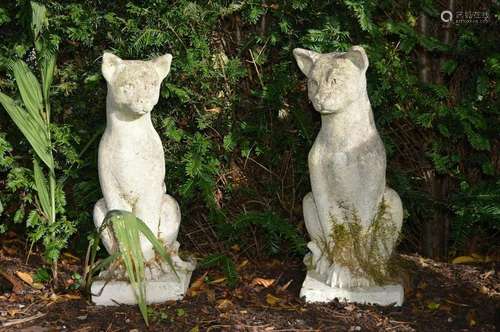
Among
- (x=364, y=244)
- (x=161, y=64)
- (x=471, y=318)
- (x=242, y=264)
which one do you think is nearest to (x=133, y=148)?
(x=161, y=64)

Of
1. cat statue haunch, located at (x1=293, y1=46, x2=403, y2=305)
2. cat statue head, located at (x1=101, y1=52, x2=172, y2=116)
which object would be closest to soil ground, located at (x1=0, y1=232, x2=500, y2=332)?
cat statue haunch, located at (x1=293, y1=46, x2=403, y2=305)

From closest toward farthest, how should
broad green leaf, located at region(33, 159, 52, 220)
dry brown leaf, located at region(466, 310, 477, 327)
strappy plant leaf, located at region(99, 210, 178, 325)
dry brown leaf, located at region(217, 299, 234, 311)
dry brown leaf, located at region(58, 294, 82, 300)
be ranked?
strappy plant leaf, located at region(99, 210, 178, 325)
dry brown leaf, located at region(466, 310, 477, 327)
dry brown leaf, located at region(217, 299, 234, 311)
dry brown leaf, located at region(58, 294, 82, 300)
broad green leaf, located at region(33, 159, 52, 220)

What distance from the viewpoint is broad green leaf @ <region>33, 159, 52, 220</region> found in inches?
185

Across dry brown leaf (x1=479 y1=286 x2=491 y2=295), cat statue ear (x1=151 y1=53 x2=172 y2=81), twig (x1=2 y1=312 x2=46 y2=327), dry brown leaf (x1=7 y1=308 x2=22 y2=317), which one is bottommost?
dry brown leaf (x1=7 y1=308 x2=22 y2=317)

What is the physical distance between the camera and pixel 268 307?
4.26 metres

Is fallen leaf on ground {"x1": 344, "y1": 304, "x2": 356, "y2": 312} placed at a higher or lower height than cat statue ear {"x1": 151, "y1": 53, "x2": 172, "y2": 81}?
lower

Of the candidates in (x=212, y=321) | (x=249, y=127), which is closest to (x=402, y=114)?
(x=249, y=127)

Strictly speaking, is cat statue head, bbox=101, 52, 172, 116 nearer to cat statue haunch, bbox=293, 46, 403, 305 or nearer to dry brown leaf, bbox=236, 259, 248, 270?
cat statue haunch, bbox=293, 46, 403, 305

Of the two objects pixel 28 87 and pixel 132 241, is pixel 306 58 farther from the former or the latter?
pixel 28 87

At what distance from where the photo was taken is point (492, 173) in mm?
4848

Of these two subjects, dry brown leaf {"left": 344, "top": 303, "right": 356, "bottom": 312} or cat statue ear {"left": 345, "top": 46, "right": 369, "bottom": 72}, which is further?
dry brown leaf {"left": 344, "top": 303, "right": 356, "bottom": 312}

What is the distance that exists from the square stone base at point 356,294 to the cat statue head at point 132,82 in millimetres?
1427

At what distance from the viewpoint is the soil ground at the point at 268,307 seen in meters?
4.02

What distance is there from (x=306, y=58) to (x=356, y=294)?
55.0 inches
